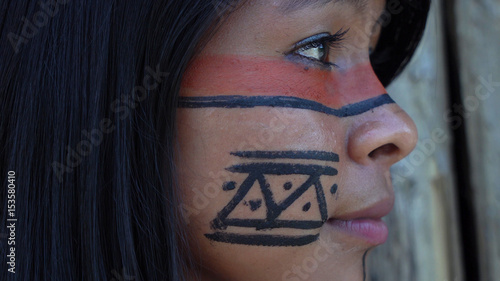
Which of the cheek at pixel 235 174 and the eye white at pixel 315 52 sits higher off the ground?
the eye white at pixel 315 52

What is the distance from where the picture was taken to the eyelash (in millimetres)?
916

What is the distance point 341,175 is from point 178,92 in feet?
1.02

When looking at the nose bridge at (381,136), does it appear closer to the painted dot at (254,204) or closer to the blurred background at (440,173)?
the painted dot at (254,204)

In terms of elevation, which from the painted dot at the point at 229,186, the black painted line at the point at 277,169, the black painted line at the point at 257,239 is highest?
the black painted line at the point at 277,169

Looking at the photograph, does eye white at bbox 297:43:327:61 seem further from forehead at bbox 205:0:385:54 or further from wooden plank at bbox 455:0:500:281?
wooden plank at bbox 455:0:500:281

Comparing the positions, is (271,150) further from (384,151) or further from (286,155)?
(384,151)

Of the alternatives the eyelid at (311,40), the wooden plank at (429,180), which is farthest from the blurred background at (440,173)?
the eyelid at (311,40)

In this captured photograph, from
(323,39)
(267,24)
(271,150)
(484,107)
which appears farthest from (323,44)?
(484,107)

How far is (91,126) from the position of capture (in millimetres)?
837

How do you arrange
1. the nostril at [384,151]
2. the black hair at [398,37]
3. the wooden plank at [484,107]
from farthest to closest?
1. the wooden plank at [484,107]
2. the black hair at [398,37]
3. the nostril at [384,151]

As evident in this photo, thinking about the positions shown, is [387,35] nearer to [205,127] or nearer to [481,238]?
[481,238]

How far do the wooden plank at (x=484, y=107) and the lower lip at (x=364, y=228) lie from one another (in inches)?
22.5

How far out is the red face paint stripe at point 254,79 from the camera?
87cm

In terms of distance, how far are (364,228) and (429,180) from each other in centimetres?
61
